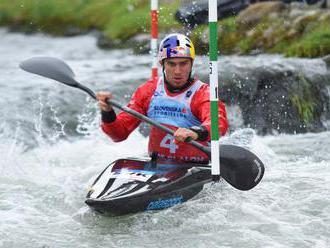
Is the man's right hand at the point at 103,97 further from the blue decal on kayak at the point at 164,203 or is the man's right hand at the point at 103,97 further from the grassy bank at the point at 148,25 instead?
the grassy bank at the point at 148,25

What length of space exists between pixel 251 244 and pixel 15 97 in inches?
232

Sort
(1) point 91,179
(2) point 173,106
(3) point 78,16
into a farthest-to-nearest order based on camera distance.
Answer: (3) point 78,16
(1) point 91,179
(2) point 173,106

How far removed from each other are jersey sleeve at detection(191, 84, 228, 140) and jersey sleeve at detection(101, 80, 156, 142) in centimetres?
46

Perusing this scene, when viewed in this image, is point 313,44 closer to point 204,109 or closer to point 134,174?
point 204,109

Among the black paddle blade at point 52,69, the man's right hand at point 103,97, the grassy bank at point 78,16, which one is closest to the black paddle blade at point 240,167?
the man's right hand at point 103,97

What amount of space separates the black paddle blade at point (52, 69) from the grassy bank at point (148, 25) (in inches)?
254

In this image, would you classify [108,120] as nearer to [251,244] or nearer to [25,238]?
[25,238]

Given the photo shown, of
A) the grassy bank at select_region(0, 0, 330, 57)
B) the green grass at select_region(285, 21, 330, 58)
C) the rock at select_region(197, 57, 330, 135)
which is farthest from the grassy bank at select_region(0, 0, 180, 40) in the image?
the rock at select_region(197, 57, 330, 135)

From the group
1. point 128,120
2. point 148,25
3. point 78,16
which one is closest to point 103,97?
point 128,120

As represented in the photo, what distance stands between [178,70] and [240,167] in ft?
3.20

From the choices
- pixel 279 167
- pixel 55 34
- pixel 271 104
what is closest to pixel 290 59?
pixel 271 104

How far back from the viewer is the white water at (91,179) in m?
5.23

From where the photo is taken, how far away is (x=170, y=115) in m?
6.05

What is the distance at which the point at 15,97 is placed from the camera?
33.0 feet
